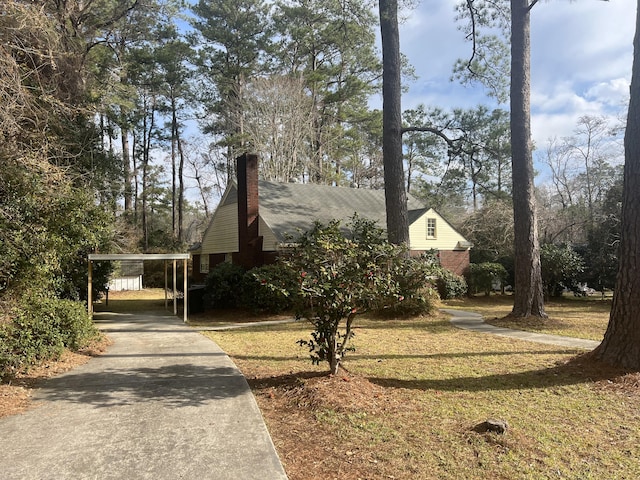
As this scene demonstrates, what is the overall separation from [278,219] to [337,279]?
545 inches

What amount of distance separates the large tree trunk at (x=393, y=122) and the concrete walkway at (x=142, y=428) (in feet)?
27.6

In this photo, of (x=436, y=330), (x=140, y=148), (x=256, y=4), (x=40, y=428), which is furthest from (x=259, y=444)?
(x=140, y=148)

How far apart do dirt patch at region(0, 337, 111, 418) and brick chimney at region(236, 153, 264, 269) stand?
9522 millimetres

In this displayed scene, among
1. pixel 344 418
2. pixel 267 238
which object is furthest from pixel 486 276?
pixel 344 418

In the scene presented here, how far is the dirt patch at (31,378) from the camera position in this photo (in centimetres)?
506

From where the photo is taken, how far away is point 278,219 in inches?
742

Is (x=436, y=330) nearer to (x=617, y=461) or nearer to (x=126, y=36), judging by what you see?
(x=617, y=461)

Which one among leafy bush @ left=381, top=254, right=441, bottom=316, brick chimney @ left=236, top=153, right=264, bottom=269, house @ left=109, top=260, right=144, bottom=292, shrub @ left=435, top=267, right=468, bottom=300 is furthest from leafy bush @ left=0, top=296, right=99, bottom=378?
house @ left=109, top=260, right=144, bottom=292

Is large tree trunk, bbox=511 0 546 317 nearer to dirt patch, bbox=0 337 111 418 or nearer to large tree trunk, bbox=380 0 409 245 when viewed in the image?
large tree trunk, bbox=380 0 409 245

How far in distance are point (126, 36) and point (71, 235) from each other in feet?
56.1

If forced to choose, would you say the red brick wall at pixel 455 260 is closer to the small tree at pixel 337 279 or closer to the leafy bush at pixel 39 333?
the small tree at pixel 337 279

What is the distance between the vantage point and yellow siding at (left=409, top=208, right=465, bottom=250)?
22344 mm

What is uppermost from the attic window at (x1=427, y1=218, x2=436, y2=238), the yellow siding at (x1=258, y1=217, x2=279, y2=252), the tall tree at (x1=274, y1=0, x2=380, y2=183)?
the tall tree at (x1=274, y1=0, x2=380, y2=183)

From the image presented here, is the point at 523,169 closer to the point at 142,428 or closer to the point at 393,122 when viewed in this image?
the point at 393,122
